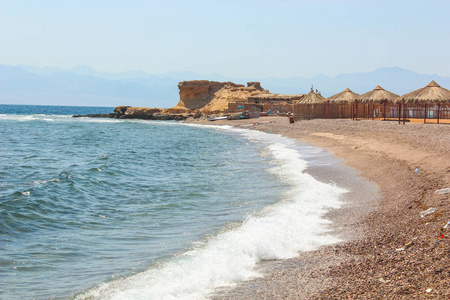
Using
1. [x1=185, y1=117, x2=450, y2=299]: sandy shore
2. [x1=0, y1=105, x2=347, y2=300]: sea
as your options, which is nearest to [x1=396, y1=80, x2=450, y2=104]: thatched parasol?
[x1=0, y1=105, x2=347, y2=300]: sea

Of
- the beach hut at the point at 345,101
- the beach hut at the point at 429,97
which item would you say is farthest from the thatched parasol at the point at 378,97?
the beach hut at the point at 429,97

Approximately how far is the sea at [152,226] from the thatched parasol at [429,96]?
494 inches

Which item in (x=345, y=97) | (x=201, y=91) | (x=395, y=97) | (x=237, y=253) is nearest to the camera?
(x=237, y=253)

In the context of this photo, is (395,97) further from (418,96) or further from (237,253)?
(237,253)

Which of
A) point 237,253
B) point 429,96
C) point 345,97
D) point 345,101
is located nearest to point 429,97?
point 429,96

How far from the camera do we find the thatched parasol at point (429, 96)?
25562 mm

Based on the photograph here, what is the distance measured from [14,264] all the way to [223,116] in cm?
5316

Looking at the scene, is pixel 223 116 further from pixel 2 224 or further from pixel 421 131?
pixel 2 224

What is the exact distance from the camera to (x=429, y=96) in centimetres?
2609

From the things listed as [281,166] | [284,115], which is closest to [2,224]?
[281,166]

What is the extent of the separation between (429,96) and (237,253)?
23.2 m

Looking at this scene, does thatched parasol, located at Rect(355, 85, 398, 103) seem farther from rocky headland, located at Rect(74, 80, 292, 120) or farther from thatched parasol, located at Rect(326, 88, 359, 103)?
rocky headland, located at Rect(74, 80, 292, 120)

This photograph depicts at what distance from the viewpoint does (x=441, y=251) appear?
5.43 meters

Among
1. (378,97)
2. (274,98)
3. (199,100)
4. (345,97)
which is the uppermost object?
(199,100)
